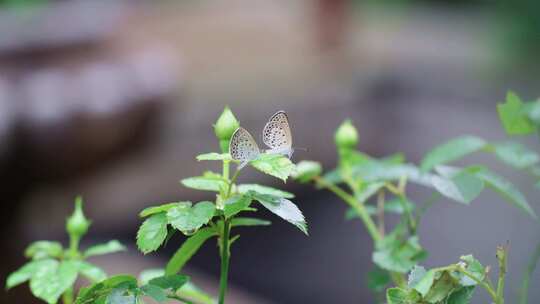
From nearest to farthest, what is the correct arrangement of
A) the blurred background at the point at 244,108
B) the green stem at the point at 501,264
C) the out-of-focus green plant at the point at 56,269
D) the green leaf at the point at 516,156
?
the green stem at the point at 501,264, the out-of-focus green plant at the point at 56,269, the green leaf at the point at 516,156, the blurred background at the point at 244,108

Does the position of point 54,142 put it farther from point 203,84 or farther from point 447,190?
point 447,190

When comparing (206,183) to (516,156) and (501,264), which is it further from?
(516,156)

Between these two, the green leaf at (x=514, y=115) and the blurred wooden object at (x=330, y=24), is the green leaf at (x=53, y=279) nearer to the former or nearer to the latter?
the green leaf at (x=514, y=115)

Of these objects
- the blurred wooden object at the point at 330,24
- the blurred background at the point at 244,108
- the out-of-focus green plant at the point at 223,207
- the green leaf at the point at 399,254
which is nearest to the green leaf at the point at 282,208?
the out-of-focus green plant at the point at 223,207

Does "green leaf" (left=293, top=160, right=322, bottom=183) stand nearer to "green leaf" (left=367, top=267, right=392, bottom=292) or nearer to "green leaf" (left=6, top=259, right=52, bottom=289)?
"green leaf" (left=367, top=267, right=392, bottom=292)

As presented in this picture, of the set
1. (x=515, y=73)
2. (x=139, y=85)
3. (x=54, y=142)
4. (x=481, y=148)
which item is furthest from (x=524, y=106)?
(x=515, y=73)

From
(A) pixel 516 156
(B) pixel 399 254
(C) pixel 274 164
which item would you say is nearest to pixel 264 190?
(C) pixel 274 164
